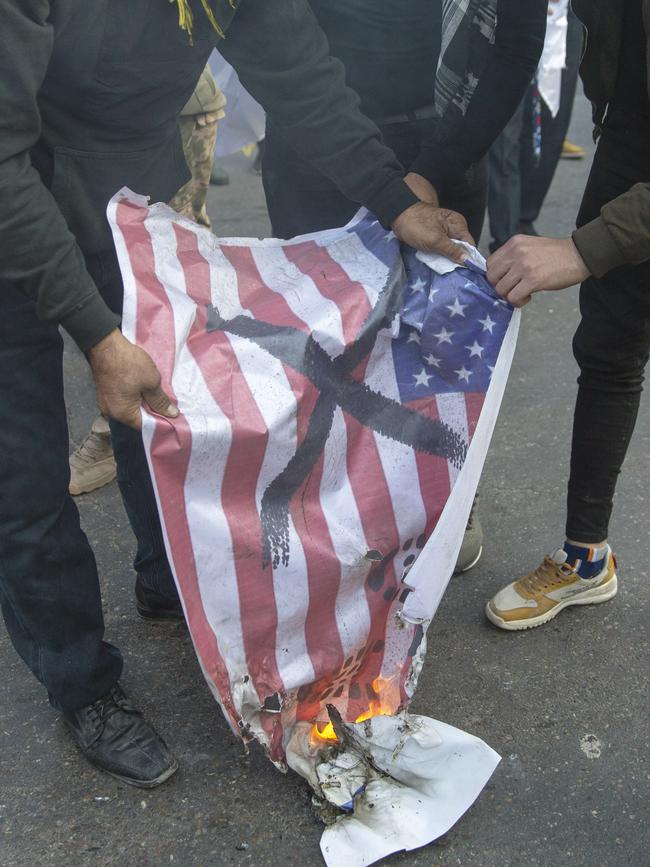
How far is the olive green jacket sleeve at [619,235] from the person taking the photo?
1.88 meters

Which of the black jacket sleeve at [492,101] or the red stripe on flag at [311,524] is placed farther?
the black jacket sleeve at [492,101]

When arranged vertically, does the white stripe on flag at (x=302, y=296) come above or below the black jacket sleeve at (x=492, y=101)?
below

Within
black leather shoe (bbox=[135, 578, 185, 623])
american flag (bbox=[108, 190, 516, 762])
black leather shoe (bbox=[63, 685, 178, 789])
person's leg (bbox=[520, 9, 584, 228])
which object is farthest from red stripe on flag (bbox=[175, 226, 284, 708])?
person's leg (bbox=[520, 9, 584, 228])

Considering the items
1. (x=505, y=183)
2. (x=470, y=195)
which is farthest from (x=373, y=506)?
(x=505, y=183)

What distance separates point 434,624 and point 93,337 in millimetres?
1291

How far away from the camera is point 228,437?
1734 millimetres

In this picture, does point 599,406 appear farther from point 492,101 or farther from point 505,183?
point 505,183

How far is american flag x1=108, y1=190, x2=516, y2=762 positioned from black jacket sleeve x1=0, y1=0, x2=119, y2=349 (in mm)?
124

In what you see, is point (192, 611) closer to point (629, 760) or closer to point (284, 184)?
point (629, 760)

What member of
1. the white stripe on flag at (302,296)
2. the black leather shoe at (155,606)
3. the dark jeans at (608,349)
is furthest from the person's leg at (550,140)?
the black leather shoe at (155,606)

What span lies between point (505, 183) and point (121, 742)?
3273mm

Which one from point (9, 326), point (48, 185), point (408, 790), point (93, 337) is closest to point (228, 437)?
point (93, 337)

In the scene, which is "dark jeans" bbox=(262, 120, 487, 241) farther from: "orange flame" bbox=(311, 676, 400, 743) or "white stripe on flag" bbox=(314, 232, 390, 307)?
"orange flame" bbox=(311, 676, 400, 743)

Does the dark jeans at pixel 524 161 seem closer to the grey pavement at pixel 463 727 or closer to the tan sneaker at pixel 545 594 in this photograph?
the grey pavement at pixel 463 727
